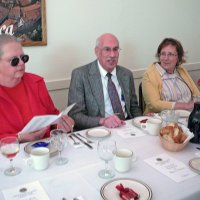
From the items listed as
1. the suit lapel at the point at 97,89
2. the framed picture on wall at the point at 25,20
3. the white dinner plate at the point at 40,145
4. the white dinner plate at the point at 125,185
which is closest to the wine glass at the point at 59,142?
the white dinner plate at the point at 40,145

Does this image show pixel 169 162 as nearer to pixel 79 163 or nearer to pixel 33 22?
pixel 79 163

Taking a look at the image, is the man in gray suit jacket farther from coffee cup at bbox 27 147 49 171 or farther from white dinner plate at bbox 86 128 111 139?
coffee cup at bbox 27 147 49 171

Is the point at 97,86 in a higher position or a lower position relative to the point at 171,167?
higher

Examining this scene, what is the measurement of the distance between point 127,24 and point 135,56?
0.40 meters

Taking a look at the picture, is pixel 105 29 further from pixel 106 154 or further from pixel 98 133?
pixel 106 154

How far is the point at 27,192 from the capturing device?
43.1 inches

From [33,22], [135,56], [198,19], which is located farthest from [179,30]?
[33,22]

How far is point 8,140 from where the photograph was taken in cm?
131

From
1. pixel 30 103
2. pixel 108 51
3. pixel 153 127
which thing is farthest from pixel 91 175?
pixel 108 51

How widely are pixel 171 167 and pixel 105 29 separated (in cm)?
198

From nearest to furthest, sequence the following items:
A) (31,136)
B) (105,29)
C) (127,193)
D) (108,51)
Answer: (127,193)
(31,136)
(108,51)
(105,29)

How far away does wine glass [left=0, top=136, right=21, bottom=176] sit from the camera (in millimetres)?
1246

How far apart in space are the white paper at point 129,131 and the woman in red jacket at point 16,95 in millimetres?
326

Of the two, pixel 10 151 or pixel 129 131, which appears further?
pixel 129 131
